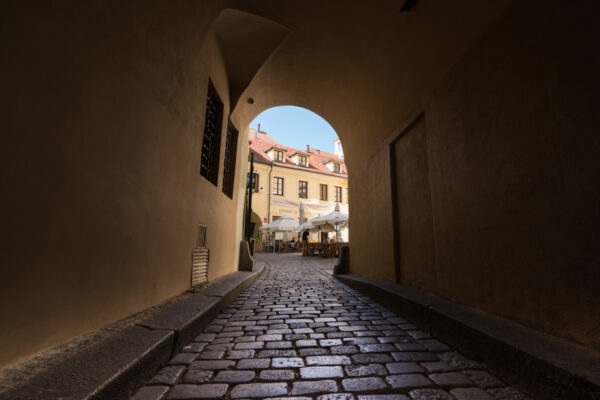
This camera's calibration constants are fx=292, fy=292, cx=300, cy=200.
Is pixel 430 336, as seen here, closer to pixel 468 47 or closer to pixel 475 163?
pixel 475 163

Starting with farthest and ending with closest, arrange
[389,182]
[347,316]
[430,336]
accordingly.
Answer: [389,182], [347,316], [430,336]

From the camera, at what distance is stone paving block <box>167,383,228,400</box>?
1780 mm

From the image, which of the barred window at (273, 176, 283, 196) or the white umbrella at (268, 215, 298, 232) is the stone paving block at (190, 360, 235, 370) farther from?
the barred window at (273, 176, 283, 196)

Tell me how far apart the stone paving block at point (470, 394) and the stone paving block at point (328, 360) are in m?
0.76

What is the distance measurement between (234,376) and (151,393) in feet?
1.73

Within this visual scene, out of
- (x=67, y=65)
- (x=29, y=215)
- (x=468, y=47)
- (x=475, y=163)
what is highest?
(x=468, y=47)

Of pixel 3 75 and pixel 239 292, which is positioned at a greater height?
pixel 3 75

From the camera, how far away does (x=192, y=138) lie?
4.50 metres

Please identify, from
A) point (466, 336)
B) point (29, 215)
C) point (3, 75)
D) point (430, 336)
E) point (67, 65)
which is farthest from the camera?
point (430, 336)

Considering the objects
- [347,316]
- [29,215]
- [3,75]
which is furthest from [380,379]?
[3,75]

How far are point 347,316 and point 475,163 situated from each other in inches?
93.9

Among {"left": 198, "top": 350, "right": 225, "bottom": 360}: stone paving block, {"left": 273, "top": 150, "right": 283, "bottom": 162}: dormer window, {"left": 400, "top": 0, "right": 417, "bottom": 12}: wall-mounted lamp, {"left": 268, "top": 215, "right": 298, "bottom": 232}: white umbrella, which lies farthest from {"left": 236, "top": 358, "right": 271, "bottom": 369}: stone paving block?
{"left": 273, "top": 150, "right": 283, "bottom": 162}: dormer window

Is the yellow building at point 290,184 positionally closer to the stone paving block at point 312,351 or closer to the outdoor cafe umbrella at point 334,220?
the outdoor cafe umbrella at point 334,220

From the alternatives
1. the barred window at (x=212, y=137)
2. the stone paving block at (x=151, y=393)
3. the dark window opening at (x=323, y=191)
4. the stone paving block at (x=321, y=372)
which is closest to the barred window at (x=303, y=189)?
the dark window opening at (x=323, y=191)
